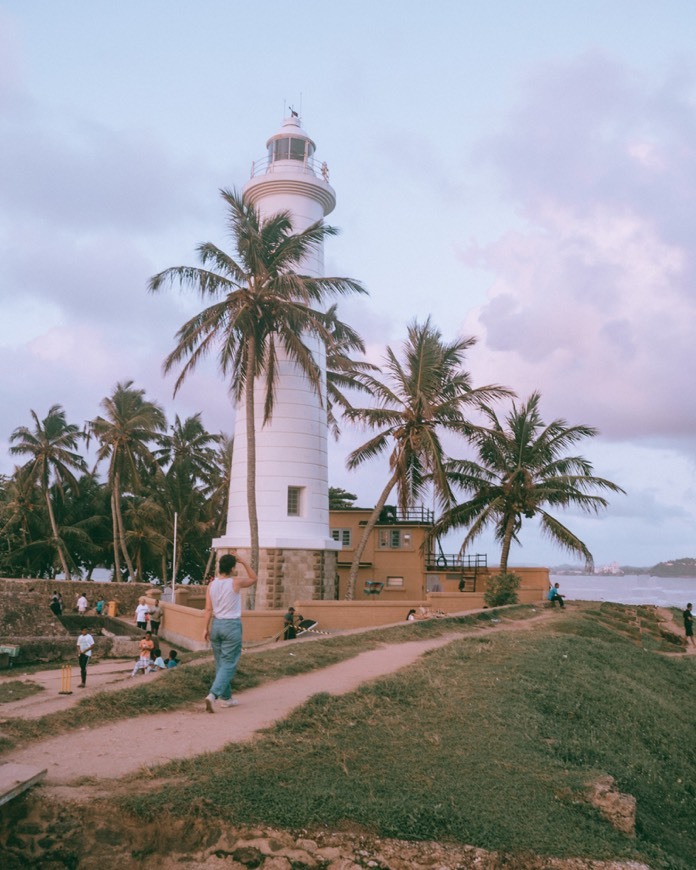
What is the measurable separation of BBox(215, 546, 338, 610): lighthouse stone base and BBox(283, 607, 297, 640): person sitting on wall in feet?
12.3

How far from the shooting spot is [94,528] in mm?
46625

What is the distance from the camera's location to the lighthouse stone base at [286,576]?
80.5 feet

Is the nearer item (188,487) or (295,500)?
(295,500)

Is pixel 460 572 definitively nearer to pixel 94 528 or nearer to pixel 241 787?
pixel 94 528

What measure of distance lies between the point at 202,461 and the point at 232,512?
21.5 metres

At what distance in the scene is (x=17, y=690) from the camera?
14703 mm

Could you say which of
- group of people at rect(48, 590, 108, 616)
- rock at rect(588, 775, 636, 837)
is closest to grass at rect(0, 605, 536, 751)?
rock at rect(588, 775, 636, 837)

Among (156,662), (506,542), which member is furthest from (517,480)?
(156,662)

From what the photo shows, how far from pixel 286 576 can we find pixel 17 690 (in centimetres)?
1102

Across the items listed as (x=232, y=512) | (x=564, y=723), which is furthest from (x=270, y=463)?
(x=564, y=723)

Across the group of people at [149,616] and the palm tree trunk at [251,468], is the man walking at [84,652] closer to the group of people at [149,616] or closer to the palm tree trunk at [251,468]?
the palm tree trunk at [251,468]

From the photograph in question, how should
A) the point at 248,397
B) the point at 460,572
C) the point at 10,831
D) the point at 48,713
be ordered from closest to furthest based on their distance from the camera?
the point at 10,831
the point at 48,713
the point at 248,397
the point at 460,572

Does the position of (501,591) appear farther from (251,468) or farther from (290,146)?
(290,146)

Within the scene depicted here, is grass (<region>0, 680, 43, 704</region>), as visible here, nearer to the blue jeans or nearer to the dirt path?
the dirt path
